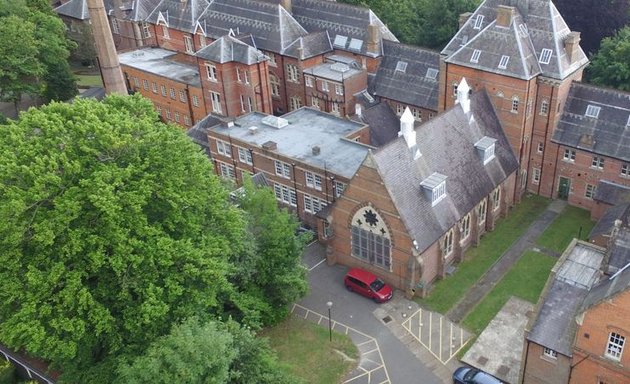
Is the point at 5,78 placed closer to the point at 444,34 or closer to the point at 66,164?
the point at 66,164

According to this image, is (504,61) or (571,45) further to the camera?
(504,61)

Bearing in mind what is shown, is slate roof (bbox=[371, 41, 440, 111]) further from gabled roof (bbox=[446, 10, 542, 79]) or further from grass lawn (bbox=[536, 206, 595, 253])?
grass lawn (bbox=[536, 206, 595, 253])

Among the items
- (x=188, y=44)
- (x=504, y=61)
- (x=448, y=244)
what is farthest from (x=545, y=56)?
(x=188, y=44)

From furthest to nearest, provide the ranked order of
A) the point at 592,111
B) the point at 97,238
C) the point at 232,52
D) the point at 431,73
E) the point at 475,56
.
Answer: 1. the point at 232,52
2. the point at 431,73
3. the point at 475,56
4. the point at 592,111
5. the point at 97,238

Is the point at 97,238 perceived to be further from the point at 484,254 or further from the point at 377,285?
the point at 484,254

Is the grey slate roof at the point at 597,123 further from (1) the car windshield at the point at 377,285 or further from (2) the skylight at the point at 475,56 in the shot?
(1) the car windshield at the point at 377,285

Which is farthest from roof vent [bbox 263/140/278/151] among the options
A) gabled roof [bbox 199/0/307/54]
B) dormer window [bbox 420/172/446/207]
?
gabled roof [bbox 199/0/307/54]

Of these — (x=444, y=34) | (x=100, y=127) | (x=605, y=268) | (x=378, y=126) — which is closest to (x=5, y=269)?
(x=100, y=127)
